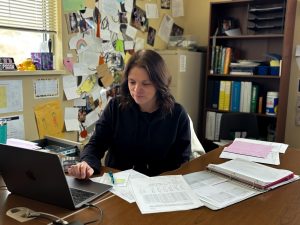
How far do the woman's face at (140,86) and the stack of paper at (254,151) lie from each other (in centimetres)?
53

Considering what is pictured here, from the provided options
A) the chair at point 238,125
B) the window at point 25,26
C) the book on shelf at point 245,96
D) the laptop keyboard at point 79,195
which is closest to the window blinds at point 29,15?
the window at point 25,26

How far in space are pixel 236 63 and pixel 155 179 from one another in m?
2.18

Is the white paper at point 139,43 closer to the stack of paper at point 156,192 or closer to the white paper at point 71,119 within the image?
the white paper at point 71,119

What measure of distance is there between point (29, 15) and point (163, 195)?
1608mm

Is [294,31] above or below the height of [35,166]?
above

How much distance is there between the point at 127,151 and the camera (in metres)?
1.81

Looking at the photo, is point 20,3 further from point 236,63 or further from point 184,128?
point 236,63

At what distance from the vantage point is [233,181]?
1390 mm

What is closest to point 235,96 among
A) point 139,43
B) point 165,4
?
point 139,43

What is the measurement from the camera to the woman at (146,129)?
1769 mm

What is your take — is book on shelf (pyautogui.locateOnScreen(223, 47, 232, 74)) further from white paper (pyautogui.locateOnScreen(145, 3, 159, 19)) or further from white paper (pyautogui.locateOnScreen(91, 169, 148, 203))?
white paper (pyautogui.locateOnScreen(91, 169, 148, 203))

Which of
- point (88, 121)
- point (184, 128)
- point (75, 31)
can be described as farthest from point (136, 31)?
point (184, 128)

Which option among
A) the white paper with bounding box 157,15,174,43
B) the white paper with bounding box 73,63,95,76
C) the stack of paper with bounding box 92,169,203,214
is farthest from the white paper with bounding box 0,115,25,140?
the white paper with bounding box 157,15,174,43

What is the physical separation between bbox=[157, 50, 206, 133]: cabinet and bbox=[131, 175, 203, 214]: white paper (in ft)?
5.95
